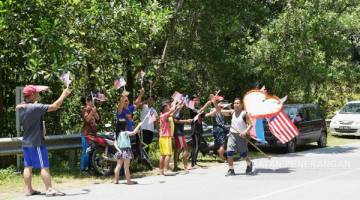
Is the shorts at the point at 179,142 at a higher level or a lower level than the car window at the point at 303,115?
lower

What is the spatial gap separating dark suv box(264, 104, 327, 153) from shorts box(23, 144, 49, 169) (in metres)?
9.86

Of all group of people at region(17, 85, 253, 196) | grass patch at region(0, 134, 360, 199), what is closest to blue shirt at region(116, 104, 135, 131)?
group of people at region(17, 85, 253, 196)

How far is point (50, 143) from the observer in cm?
1329

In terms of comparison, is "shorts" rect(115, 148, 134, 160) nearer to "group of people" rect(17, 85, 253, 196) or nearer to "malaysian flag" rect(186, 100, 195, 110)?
"group of people" rect(17, 85, 253, 196)

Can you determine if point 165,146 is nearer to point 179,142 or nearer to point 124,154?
point 179,142

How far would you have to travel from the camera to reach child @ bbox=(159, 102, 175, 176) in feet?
43.4

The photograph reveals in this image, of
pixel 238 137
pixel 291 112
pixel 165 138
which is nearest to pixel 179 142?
pixel 165 138

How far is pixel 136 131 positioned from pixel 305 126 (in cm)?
950

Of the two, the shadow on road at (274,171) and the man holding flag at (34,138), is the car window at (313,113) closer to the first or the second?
the shadow on road at (274,171)

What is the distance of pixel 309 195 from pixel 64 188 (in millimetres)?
4823

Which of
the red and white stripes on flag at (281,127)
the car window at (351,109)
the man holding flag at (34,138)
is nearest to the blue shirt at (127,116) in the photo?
the man holding flag at (34,138)

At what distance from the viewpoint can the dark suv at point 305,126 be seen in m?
19.0

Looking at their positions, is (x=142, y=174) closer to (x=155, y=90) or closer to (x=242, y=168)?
(x=242, y=168)

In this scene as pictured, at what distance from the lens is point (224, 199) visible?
962 centimetres
